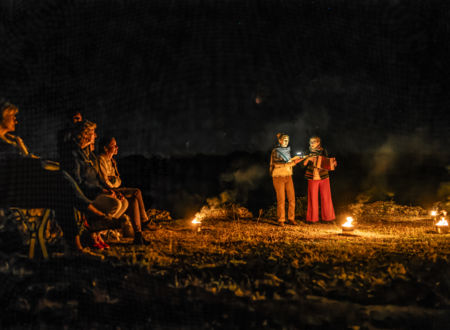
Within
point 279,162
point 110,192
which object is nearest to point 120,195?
point 110,192

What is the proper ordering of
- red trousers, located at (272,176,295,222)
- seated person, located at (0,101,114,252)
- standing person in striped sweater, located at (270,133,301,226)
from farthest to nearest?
red trousers, located at (272,176,295,222) < standing person in striped sweater, located at (270,133,301,226) < seated person, located at (0,101,114,252)

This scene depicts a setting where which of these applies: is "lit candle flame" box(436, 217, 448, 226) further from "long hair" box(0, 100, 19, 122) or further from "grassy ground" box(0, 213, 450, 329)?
"long hair" box(0, 100, 19, 122)

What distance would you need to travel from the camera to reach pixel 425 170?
1198 cm

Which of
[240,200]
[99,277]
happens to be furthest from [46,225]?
[240,200]

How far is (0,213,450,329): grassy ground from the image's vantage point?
3.93 meters

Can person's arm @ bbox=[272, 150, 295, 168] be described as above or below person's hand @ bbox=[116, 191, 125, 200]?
above

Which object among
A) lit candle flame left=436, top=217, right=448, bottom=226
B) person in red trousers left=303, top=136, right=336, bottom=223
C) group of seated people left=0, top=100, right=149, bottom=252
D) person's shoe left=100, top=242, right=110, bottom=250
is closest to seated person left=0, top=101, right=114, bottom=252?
group of seated people left=0, top=100, right=149, bottom=252

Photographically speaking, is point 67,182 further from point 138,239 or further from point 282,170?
point 282,170

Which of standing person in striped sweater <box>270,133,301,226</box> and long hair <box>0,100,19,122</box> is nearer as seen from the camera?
long hair <box>0,100,19,122</box>

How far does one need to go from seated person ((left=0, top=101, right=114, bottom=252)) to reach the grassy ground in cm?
74

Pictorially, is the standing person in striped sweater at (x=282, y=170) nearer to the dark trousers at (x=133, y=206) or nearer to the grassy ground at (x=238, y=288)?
the grassy ground at (x=238, y=288)

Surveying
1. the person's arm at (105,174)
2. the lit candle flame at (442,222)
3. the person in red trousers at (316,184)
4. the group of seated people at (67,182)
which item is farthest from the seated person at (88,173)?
the lit candle flame at (442,222)

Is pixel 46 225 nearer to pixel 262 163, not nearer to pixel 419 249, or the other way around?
pixel 419 249

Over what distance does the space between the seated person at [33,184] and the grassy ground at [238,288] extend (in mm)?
741
